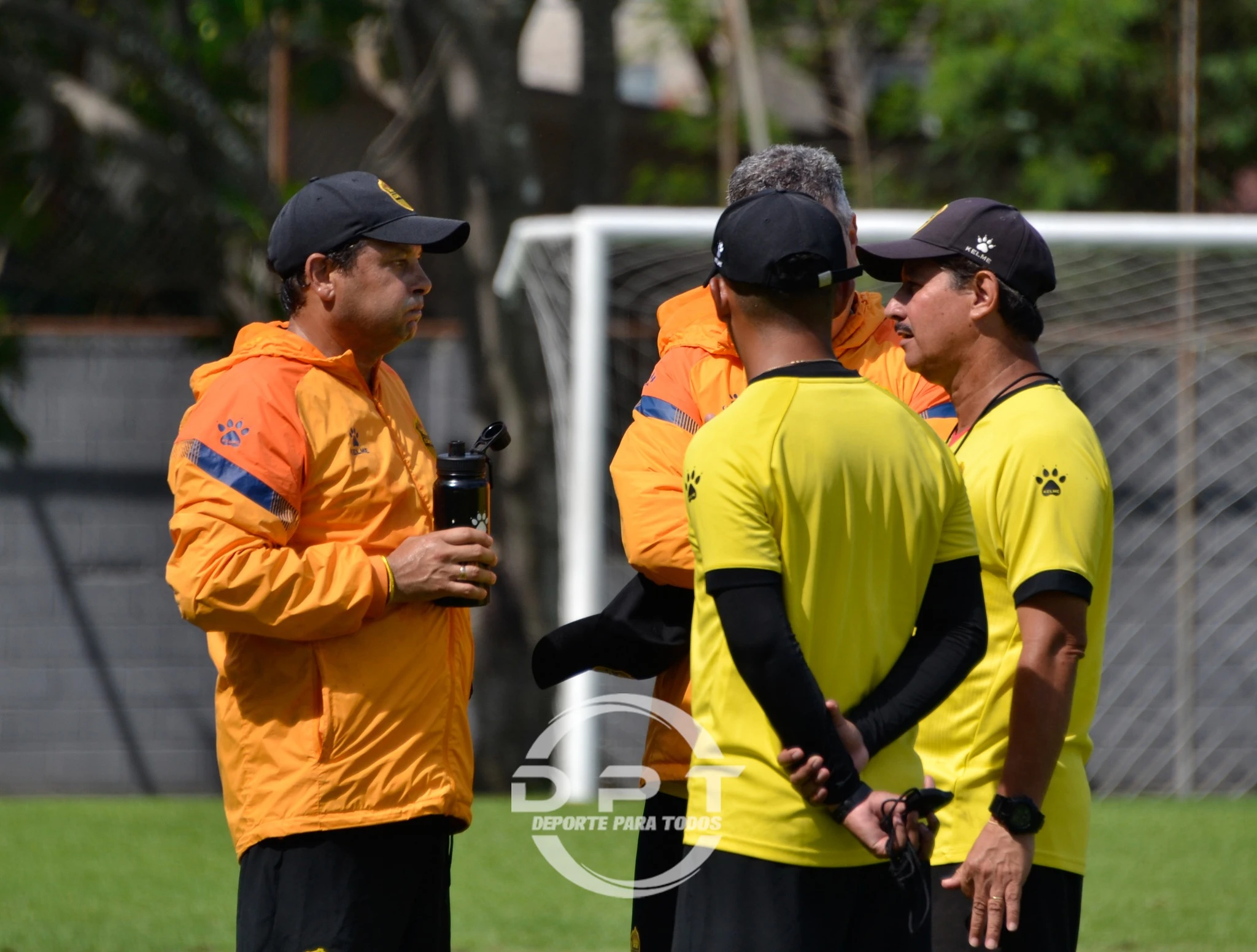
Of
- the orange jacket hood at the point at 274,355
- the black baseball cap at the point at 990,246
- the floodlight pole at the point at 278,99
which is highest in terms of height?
the floodlight pole at the point at 278,99

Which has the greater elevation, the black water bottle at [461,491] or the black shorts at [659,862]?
the black water bottle at [461,491]

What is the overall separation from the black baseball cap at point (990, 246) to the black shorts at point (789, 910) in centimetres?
114

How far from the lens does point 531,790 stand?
27.8 ft

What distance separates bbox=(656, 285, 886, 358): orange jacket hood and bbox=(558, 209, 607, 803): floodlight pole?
3994 mm

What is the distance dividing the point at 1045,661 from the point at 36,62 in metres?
8.24

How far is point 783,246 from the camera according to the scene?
225 centimetres

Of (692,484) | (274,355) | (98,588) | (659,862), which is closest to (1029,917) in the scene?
(659,862)

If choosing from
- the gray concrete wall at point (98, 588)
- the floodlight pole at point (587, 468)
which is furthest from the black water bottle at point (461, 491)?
the gray concrete wall at point (98, 588)

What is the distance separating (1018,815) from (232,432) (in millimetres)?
1603

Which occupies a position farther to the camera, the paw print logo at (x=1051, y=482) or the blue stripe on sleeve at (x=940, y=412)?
the blue stripe on sleeve at (x=940, y=412)

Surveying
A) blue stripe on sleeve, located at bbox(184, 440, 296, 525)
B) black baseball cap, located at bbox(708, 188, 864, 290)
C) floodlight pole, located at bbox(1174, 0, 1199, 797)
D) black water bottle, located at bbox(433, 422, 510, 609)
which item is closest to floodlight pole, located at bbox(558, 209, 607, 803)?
floodlight pole, located at bbox(1174, 0, 1199, 797)

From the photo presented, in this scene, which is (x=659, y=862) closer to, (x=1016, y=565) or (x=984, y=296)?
(x=1016, y=565)

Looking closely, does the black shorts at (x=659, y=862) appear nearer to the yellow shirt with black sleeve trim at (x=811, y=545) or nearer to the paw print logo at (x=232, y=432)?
the yellow shirt with black sleeve trim at (x=811, y=545)

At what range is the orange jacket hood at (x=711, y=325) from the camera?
2889 mm
